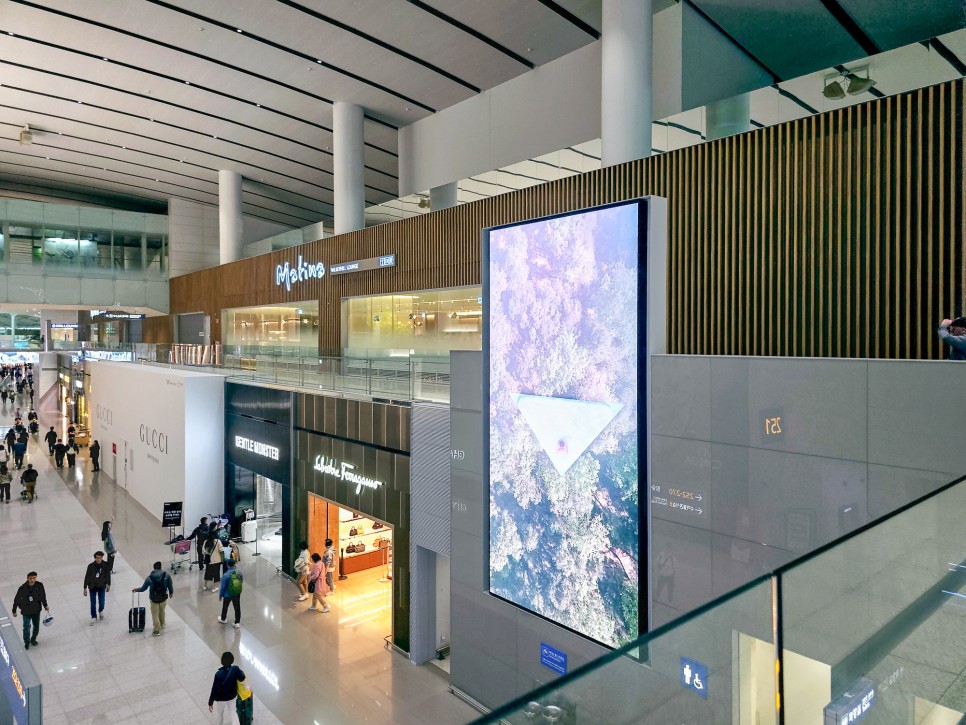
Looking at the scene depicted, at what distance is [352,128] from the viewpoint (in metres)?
17.2

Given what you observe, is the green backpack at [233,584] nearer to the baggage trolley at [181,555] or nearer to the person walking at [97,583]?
the person walking at [97,583]

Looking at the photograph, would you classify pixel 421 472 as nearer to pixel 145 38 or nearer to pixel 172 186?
pixel 145 38

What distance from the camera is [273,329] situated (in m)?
21.8

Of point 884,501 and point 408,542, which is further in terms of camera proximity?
point 408,542

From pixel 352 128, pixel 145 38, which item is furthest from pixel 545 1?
pixel 145 38

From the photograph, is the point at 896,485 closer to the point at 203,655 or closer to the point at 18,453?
the point at 203,655

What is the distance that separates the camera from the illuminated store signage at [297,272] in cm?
1852

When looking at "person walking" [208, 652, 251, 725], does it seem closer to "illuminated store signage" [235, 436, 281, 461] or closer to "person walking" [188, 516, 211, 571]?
"person walking" [188, 516, 211, 571]

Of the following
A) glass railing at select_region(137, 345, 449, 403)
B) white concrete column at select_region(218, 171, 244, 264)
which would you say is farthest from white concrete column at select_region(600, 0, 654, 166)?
white concrete column at select_region(218, 171, 244, 264)

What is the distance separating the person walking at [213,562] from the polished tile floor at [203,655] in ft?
1.01

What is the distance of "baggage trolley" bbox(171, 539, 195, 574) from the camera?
42.4 feet

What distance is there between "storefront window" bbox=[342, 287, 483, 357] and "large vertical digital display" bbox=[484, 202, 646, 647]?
5.11m

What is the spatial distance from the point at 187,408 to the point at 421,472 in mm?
8636

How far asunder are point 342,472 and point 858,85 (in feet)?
32.3
